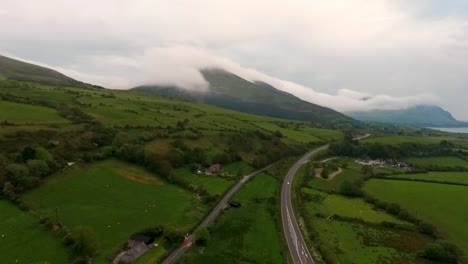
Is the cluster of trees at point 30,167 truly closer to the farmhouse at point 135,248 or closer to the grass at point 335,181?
the farmhouse at point 135,248

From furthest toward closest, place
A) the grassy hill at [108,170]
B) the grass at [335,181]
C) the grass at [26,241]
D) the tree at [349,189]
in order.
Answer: the grass at [335,181], the tree at [349,189], the grassy hill at [108,170], the grass at [26,241]

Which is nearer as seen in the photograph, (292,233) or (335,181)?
(292,233)

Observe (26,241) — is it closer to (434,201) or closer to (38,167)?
(38,167)

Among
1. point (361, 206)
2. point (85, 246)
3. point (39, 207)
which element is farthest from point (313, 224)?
point (39, 207)

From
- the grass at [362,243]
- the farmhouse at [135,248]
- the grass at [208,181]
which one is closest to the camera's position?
the farmhouse at [135,248]

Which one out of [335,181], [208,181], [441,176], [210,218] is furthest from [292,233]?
[441,176]

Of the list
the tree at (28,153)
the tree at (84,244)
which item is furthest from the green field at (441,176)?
the tree at (28,153)

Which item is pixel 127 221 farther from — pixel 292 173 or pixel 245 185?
pixel 292 173

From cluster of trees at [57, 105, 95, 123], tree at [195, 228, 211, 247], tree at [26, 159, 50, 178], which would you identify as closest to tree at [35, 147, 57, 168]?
tree at [26, 159, 50, 178]
